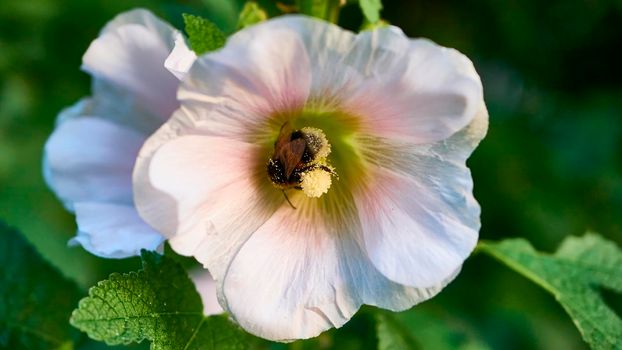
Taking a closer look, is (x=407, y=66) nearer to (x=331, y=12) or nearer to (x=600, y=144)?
(x=331, y=12)

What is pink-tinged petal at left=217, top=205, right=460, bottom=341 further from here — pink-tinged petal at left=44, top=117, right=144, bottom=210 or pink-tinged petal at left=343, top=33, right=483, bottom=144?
pink-tinged petal at left=44, top=117, right=144, bottom=210

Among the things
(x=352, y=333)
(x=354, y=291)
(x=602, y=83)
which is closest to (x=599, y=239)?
(x=352, y=333)

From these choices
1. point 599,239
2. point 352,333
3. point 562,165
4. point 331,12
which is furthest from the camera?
point 562,165

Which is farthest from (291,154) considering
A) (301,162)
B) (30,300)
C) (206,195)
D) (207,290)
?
(207,290)

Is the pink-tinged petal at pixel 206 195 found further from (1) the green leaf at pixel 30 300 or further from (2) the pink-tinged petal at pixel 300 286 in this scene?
(1) the green leaf at pixel 30 300

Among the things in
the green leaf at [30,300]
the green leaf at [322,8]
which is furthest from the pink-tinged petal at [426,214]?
the green leaf at [30,300]

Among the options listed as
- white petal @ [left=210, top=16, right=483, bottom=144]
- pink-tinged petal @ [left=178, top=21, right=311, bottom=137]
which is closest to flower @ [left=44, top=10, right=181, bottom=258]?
pink-tinged petal @ [left=178, top=21, right=311, bottom=137]
